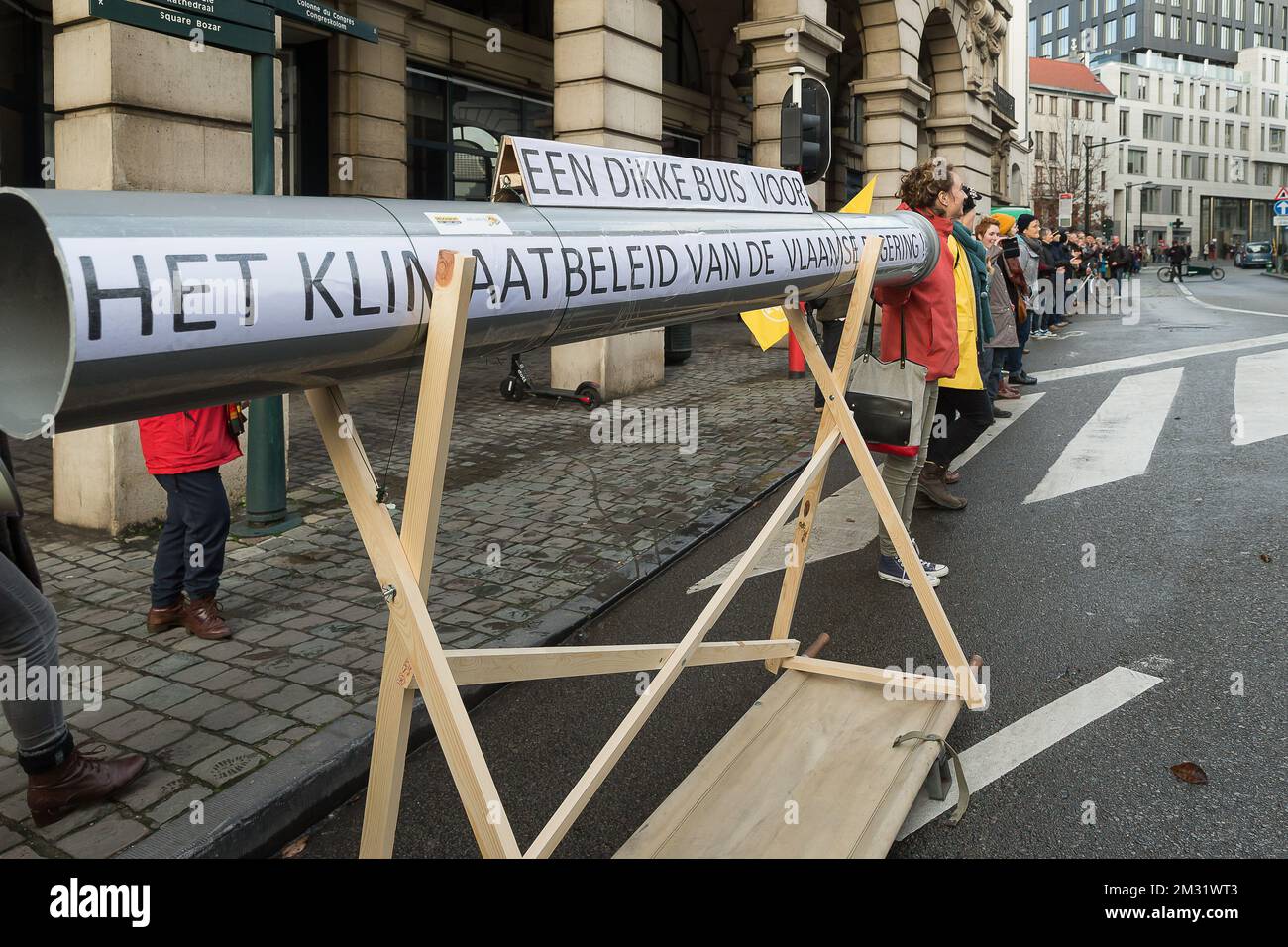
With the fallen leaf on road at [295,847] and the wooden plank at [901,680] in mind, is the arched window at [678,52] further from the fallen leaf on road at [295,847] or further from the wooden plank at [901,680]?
the fallen leaf on road at [295,847]

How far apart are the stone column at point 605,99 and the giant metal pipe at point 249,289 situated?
28.9 ft

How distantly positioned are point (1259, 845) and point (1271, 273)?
2265 inches

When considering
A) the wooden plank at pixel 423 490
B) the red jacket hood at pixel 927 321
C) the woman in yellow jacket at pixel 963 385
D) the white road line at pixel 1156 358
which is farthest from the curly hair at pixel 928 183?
the white road line at pixel 1156 358

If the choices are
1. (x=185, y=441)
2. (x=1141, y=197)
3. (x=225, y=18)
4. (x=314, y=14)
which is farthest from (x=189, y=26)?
(x=1141, y=197)

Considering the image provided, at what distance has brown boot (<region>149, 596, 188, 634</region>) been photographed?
4.78 meters

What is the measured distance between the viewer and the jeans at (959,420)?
6.91 metres

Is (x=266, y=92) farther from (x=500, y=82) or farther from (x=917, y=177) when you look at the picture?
(x=500, y=82)

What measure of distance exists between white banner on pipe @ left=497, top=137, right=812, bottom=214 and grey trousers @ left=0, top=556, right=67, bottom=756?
1.80 metres

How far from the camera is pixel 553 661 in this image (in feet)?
9.07

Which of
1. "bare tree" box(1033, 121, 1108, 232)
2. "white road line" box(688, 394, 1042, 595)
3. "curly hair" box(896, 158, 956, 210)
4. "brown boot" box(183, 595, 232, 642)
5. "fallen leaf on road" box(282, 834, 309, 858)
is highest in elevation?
"bare tree" box(1033, 121, 1108, 232)

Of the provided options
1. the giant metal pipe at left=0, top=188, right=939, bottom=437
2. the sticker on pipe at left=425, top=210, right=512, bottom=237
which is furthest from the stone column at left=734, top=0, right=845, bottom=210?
the sticker on pipe at left=425, top=210, right=512, bottom=237

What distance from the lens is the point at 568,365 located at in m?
11.7

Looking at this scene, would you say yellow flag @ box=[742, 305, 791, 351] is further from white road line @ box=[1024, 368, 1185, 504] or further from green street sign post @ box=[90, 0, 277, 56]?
white road line @ box=[1024, 368, 1185, 504]
